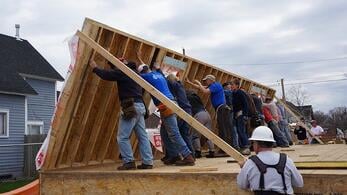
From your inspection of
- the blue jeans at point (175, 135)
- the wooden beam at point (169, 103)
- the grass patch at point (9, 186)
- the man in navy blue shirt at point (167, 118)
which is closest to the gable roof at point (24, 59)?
the grass patch at point (9, 186)

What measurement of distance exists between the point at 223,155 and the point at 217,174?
3449 mm

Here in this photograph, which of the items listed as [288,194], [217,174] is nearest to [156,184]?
[217,174]

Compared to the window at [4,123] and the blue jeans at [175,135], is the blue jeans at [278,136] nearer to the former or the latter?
the blue jeans at [175,135]

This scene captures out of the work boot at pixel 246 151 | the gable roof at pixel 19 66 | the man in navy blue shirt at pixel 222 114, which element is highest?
the gable roof at pixel 19 66

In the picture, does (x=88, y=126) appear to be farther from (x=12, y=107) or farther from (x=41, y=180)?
(x=12, y=107)

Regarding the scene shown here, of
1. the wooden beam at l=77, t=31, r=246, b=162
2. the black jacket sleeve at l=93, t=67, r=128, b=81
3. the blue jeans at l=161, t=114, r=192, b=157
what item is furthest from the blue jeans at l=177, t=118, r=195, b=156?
the wooden beam at l=77, t=31, r=246, b=162

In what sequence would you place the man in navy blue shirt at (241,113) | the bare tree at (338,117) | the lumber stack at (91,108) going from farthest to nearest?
the bare tree at (338,117), the man in navy blue shirt at (241,113), the lumber stack at (91,108)

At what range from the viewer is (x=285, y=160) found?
13.3 ft

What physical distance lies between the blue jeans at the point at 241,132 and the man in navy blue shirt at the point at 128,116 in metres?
3.09

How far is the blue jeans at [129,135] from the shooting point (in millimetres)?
6031

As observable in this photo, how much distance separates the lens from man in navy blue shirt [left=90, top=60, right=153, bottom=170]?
5945mm

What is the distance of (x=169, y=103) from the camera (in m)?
5.54

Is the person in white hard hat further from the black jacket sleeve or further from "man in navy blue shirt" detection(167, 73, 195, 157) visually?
"man in navy blue shirt" detection(167, 73, 195, 157)

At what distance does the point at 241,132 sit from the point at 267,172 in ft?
16.1
